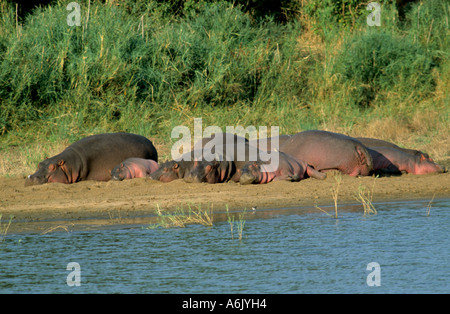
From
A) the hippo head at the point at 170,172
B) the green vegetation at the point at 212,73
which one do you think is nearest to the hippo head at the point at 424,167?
the green vegetation at the point at 212,73

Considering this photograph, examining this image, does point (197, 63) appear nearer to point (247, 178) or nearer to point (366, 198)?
point (247, 178)

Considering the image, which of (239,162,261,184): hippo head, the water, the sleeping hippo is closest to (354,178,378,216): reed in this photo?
the water

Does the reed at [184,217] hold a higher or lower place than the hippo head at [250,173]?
lower

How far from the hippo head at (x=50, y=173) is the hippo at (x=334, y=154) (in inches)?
108

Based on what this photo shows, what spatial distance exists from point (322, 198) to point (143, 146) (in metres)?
2.75

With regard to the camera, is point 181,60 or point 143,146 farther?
point 181,60

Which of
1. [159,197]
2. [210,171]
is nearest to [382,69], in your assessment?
[210,171]

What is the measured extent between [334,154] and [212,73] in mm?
4420

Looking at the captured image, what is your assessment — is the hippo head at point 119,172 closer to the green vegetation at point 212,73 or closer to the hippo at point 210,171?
the hippo at point 210,171

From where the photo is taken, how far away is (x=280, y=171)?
8.70 m

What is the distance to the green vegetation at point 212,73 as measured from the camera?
1152 centimetres
